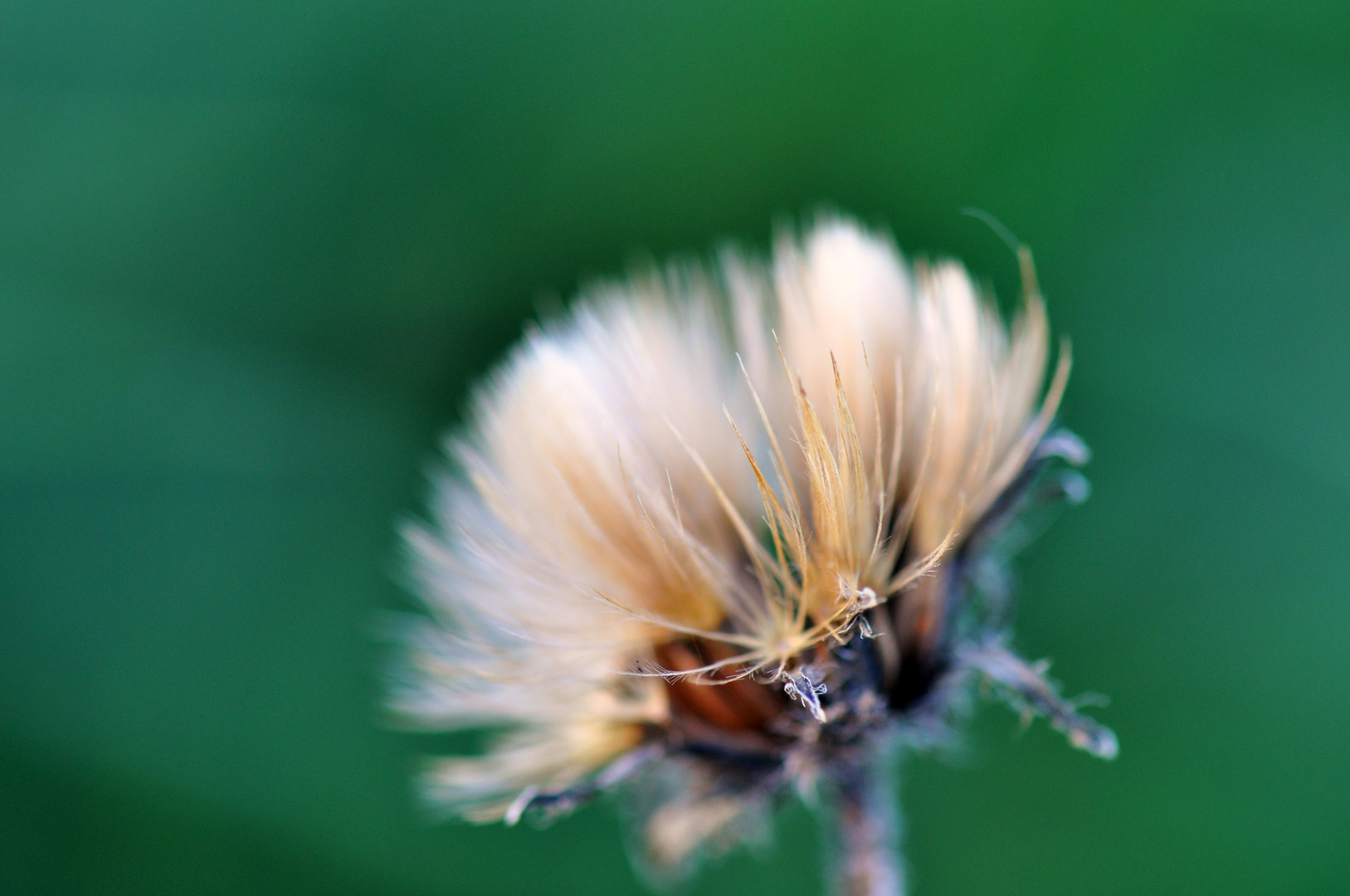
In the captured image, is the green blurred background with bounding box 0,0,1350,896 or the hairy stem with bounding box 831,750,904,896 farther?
the green blurred background with bounding box 0,0,1350,896

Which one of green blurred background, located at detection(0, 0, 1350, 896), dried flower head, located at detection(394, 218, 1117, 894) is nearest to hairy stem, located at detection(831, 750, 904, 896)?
dried flower head, located at detection(394, 218, 1117, 894)

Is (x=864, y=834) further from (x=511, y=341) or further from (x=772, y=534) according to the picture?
(x=511, y=341)

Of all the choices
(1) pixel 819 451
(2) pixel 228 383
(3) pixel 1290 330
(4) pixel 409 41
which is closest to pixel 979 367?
(1) pixel 819 451

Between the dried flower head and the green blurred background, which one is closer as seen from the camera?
the dried flower head

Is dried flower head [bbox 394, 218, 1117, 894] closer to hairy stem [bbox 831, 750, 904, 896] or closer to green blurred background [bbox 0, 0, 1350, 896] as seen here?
hairy stem [bbox 831, 750, 904, 896]

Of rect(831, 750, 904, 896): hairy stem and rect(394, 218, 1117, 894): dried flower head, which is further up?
rect(394, 218, 1117, 894): dried flower head

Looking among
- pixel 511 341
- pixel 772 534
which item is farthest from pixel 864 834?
pixel 511 341
